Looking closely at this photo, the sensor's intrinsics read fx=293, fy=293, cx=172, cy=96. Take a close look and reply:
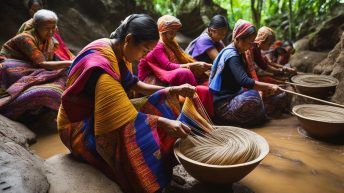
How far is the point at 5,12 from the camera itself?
15.3ft

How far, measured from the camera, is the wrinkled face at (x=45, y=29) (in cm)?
339

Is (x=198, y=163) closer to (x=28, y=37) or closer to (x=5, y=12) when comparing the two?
(x=28, y=37)

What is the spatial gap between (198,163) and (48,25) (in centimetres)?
264

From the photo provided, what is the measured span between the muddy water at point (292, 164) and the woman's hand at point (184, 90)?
723 millimetres

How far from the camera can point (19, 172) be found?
1501 mm

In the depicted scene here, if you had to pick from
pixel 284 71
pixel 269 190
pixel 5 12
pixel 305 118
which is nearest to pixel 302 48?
pixel 284 71

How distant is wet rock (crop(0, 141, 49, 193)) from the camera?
4.58 ft

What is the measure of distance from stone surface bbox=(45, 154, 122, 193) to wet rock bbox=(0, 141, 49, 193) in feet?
0.26

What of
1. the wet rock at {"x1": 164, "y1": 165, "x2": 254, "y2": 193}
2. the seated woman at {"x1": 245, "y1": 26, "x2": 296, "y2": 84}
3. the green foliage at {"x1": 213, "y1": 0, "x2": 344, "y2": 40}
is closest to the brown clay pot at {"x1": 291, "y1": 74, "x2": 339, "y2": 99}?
the seated woman at {"x1": 245, "y1": 26, "x2": 296, "y2": 84}

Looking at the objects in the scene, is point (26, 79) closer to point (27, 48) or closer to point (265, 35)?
point (27, 48)

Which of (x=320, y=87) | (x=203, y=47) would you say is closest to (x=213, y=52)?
(x=203, y=47)

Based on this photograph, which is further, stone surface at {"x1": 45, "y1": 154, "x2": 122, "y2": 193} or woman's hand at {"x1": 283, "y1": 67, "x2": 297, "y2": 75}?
woman's hand at {"x1": 283, "y1": 67, "x2": 297, "y2": 75}

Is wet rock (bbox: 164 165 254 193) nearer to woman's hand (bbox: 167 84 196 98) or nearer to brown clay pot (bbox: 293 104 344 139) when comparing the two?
woman's hand (bbox: 167 84 196 98)

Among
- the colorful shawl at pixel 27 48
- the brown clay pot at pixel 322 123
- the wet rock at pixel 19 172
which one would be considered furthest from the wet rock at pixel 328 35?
the wet rock at pixel 19 172
